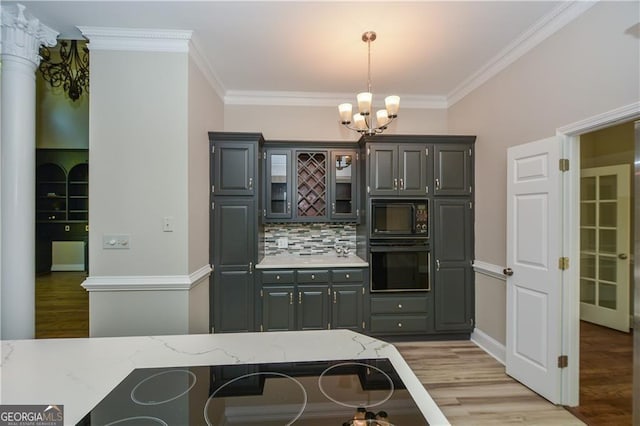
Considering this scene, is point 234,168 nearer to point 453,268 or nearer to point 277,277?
point 277,277

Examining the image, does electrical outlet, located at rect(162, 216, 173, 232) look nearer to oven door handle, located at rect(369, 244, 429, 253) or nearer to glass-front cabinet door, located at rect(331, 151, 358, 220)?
glass-front cabinet door, located at rect(331, 151, 358, 220)

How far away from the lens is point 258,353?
46.1 inches

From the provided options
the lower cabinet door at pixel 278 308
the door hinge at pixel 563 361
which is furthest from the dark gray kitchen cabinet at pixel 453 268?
the lower cabinet door at pixel 278 308

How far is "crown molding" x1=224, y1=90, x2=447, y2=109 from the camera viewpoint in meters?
3.76

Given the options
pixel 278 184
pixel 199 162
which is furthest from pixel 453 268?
pixel 199 162

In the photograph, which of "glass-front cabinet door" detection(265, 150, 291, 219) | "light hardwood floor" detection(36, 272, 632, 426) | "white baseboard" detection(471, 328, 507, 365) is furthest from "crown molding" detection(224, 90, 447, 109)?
"light hardwood floor" detection(36, 272, 632, 426)

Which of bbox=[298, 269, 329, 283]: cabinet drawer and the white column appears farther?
bbox=[298, 269, 329, 283]: cabinet drawer

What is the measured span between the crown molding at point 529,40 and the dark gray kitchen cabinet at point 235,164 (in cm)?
244

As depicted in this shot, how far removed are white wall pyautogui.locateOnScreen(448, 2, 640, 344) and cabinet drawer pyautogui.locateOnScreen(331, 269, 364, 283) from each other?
4.36 feet

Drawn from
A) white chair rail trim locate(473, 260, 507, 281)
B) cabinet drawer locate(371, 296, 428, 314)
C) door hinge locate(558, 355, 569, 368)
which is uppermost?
white chair rail trim locate(473, 260, 507, 281)

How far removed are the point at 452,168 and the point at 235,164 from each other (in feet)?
7.94

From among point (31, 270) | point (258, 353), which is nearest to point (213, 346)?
point (258, 353)

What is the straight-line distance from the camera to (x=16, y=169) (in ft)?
7.28

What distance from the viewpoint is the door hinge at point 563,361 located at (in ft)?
7.43
